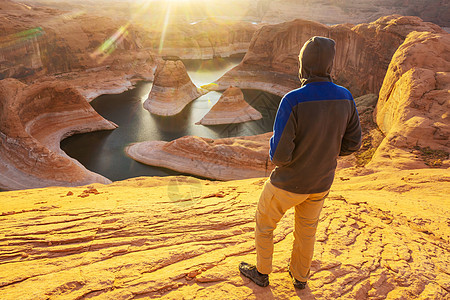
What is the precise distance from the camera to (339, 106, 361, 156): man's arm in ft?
6.88

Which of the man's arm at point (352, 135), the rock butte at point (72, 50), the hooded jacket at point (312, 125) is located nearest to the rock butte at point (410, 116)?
the man's arm at point (352, 135)

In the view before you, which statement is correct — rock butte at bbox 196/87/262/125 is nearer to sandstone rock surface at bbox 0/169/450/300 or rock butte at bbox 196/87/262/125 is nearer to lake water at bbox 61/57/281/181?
lake water at bbox 61/57/281/181

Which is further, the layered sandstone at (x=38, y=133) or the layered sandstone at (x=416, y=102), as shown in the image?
the layered sandstone at (x=38, y=133)

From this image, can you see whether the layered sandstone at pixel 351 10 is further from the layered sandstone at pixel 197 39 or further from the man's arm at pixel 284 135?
the man's arm at pixel 284 135

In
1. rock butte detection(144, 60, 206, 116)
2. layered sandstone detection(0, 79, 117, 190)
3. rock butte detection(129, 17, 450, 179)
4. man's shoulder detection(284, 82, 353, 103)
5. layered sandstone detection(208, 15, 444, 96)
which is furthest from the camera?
rock butte detection(144, 60, 206, 116)

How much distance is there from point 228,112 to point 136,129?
301 inches

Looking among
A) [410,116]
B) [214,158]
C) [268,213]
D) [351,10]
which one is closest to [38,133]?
[214,158]

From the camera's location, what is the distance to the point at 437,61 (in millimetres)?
10773

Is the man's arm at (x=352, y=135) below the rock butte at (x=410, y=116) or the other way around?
the other way around

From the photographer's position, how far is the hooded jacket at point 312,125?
1.88 meters

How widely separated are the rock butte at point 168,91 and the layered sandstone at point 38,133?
6.96 metres

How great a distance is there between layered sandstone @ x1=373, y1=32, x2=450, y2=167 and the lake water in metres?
10.4

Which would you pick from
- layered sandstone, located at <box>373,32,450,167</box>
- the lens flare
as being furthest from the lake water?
layered sandstone, located at <box>373,32,450,167</box>

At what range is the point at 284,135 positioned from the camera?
1.91 meters
